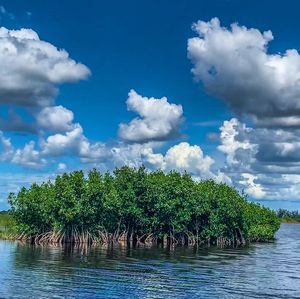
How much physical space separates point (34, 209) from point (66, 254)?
1967 cm

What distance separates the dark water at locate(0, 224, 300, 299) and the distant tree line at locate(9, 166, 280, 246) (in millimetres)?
9174

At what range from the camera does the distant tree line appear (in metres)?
82.9

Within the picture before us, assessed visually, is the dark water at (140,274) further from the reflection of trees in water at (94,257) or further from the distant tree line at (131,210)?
the distant tree line at (131,210)

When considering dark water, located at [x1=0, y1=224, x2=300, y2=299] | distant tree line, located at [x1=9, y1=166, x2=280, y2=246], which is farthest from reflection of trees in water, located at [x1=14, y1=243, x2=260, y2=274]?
distant tree line, located at [x1=9, y1=166, x2=280, y2=246]

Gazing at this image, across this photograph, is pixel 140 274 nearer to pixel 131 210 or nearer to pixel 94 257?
pixel 94 257

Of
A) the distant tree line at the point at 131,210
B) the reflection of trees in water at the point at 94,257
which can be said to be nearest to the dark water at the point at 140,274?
the reflection of trees in water at the point at 94,257

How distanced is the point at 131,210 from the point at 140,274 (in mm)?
39683


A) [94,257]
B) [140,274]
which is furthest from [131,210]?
[140,274]

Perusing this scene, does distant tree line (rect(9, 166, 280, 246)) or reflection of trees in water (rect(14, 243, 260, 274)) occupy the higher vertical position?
distant tree line (rect(9, 166, 280, 246))

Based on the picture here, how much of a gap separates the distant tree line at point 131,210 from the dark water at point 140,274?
9.17 m

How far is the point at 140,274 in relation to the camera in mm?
51406

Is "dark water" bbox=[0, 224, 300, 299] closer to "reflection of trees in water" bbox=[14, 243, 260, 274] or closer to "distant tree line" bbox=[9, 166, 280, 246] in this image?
"reflection of trees in water" bbox=[14, 243, 260, 274]

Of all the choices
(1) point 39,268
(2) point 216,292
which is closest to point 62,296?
(2) point 216,292

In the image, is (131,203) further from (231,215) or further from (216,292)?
(216,292)
